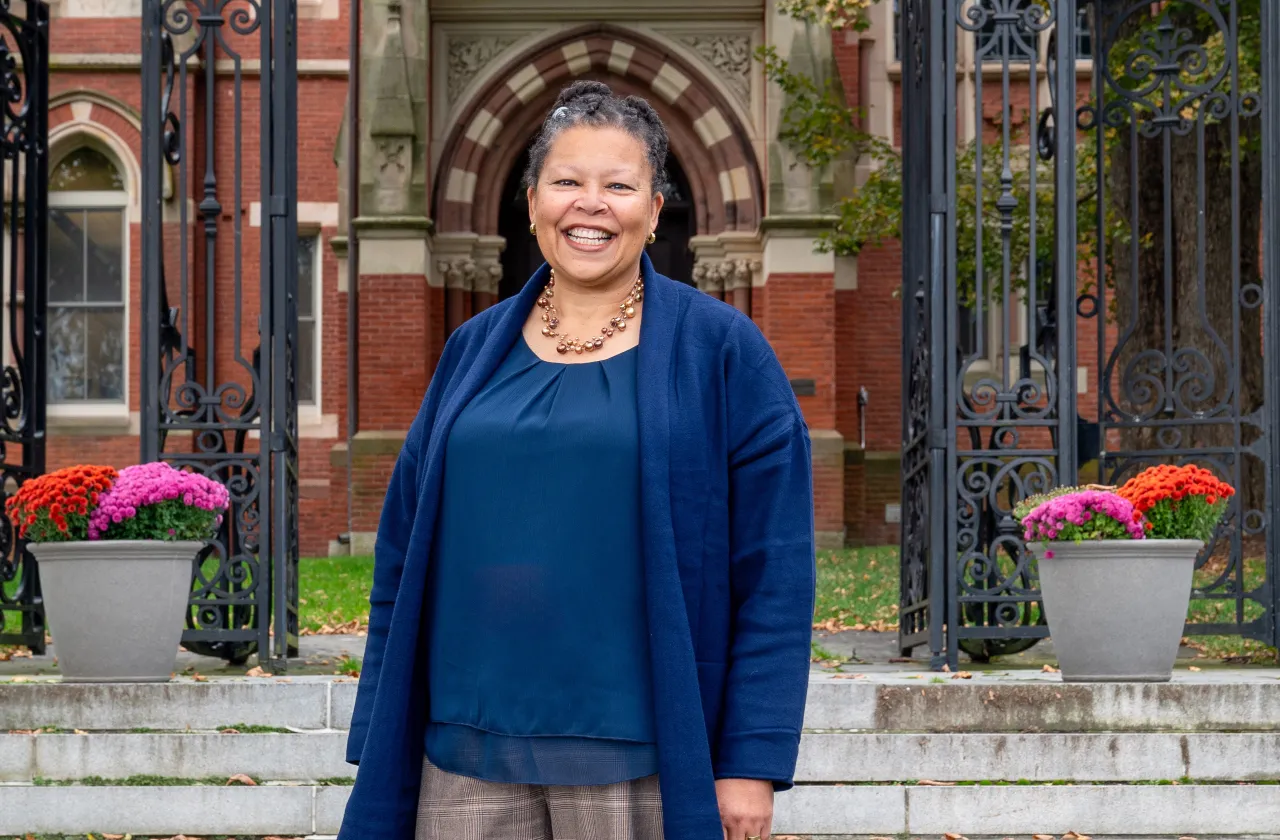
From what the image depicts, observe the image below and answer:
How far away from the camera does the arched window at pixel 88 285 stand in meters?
21.7

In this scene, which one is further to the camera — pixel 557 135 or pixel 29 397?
pixel 29 397

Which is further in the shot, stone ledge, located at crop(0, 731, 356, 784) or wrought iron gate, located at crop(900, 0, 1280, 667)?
wrought iron gate, located at crop(900, 0, 1280, 667)

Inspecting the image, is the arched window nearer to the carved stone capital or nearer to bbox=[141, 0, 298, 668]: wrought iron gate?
the carved stone capital

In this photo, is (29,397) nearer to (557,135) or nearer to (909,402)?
(909,402)

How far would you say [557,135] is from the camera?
2.98 m

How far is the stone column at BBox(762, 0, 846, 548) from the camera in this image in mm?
18531

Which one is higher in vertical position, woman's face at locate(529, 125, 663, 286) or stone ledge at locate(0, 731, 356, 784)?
woman's face at locate(529, 125, 663, 286)

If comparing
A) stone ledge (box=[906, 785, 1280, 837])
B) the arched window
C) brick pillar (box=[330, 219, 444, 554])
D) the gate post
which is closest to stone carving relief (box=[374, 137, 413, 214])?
brick pillar (box=[330, 219, 444, 554])

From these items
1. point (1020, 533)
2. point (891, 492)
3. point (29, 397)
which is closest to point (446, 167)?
point (891, 492)

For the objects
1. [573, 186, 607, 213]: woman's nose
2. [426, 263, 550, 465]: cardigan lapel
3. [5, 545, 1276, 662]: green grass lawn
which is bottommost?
[5, 545, 1276, 662]: green grass lawn

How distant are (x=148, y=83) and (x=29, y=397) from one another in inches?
76.4

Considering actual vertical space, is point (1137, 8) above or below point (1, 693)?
above

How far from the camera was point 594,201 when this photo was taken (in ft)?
9.61

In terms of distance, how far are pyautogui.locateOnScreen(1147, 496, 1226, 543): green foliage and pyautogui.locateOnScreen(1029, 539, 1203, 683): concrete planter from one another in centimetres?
8
